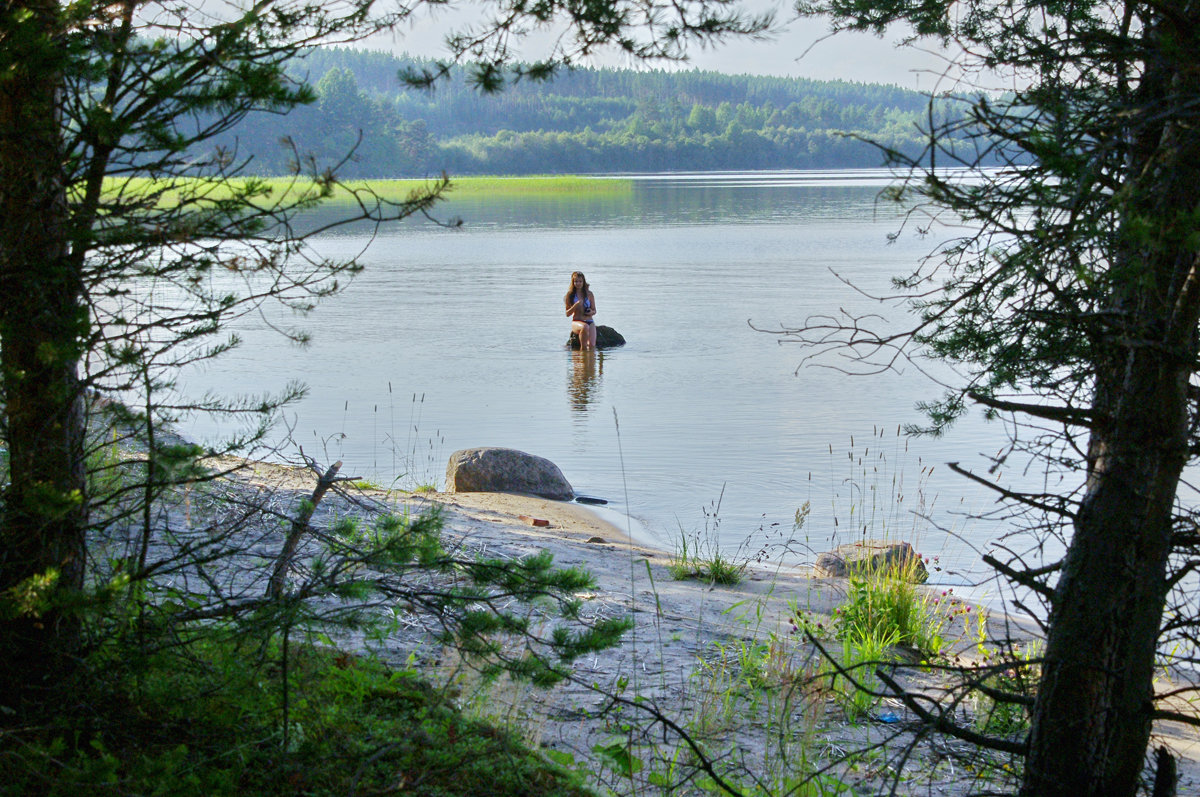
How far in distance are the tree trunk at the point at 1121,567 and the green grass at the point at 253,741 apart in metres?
1.62

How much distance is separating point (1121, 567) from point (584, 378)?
1445 cm

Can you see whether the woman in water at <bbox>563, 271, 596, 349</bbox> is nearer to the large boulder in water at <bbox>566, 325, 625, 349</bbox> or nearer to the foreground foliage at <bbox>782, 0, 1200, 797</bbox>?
the large boulder in water at <bbox>566, 325, 625, 349</bbox>

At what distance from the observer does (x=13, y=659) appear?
3.13 metres

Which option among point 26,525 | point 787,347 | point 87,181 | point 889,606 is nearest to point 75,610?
point 26,525

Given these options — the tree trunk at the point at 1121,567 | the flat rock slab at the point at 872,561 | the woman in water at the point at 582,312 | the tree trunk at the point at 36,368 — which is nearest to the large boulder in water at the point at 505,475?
the flat rock slab at the point at 872,561

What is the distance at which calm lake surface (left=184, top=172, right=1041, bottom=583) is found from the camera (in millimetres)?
10023

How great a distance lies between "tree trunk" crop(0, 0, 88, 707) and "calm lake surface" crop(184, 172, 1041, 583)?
2443mm

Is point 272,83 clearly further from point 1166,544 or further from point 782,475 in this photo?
point 782,475

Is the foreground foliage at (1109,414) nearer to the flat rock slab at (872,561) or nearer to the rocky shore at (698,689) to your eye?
the rocky shore at (698,689)

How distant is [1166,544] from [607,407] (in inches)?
477

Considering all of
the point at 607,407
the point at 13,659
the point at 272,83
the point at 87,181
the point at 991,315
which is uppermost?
the point at 272,83

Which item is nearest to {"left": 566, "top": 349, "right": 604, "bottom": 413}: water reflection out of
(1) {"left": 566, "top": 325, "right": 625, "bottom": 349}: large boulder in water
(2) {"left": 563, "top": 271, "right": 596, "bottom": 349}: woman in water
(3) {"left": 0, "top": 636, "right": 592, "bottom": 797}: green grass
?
(2) {"left": 563, "top": 271, "right": 596, "bottom": 349}: woman in water

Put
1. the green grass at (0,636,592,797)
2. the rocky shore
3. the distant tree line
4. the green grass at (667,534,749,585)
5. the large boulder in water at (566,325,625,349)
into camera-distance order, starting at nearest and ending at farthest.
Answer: the green grass at (0,636,592,797) < the rocky shore < the green grass at (667,534,749,585) < the large boulder in water at (566,325,625,349) < the distant tree line

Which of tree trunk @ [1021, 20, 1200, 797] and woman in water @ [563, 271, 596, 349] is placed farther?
woman in water @ [563, 271, 596, 349]
